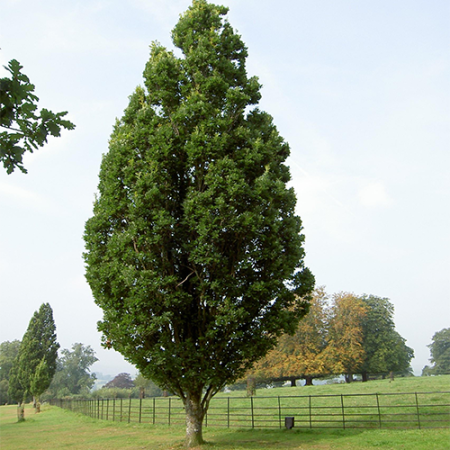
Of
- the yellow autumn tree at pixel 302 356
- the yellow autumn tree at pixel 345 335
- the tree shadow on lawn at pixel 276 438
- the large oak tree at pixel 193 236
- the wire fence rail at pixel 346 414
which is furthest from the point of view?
the yellow autumn tree at pixel 345 335

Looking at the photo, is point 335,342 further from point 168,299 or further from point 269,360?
point 168,299

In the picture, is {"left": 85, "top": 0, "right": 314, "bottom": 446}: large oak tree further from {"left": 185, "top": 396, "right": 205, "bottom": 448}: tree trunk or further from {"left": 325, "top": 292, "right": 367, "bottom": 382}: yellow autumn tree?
{"left": 325, "top": 292, "right": 367, "bottom": 382}: yellow autumn tree

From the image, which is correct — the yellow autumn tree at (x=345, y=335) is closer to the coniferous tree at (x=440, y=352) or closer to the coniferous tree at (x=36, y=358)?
the coniferous tree at (x=36, y=358)

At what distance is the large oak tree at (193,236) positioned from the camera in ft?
42.6

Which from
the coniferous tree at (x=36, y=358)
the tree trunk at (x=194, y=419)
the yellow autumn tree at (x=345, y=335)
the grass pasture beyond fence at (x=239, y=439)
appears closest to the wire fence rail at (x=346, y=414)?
the grass pasture beyond fence at (x=239, y=439)

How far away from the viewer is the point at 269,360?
43.6m

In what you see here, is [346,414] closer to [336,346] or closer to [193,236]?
[193,236]

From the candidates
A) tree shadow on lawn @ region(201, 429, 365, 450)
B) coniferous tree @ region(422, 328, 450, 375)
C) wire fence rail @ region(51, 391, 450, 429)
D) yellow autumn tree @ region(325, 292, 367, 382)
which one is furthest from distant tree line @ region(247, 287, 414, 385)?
coniferous tree @ region(422, 328, 450, 375)

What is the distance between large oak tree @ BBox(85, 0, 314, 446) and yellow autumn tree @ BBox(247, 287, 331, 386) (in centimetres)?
2806

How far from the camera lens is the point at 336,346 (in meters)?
43.9

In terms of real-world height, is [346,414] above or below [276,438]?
above

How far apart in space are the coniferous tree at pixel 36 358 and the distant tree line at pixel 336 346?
23995mm

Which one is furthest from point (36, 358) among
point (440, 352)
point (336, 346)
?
point (440, 352)

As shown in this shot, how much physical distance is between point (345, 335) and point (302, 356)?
18.4ft
